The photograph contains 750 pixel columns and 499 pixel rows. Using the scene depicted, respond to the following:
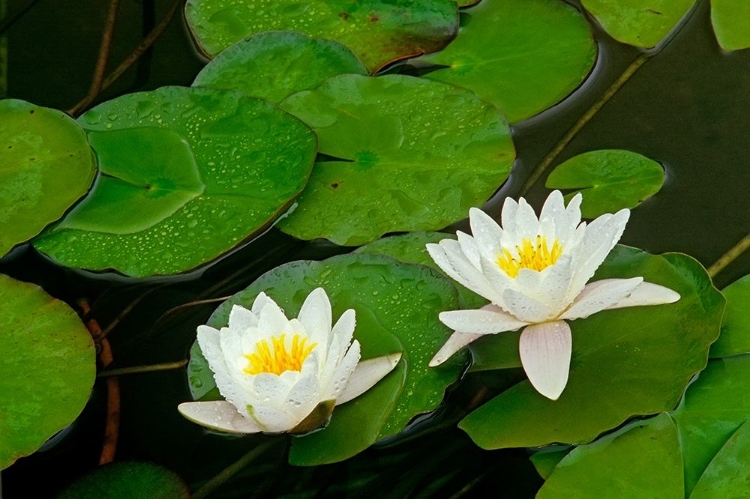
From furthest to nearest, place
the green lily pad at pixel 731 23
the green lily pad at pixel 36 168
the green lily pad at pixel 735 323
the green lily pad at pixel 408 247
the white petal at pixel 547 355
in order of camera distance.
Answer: the green lily pad at pixel 731 23 → the green lily pad at pixel 36 168 → the green lily pad at pixel 408 247 → the green lily pad at pixel 735 323 → the white petal at pixel 547 355

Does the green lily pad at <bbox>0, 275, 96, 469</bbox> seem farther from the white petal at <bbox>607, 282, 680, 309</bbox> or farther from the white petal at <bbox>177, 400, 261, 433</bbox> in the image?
the white petal at <bbox>607, 282, 680, 309</bbox>

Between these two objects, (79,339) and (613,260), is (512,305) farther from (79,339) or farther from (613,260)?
(79,339)

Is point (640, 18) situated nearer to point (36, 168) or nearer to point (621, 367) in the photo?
point (621, 367)

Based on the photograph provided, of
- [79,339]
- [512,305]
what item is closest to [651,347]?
[512,305]

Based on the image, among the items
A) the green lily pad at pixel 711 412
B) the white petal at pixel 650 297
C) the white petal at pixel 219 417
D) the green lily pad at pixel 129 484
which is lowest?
the green lily pad at pixel 129 484

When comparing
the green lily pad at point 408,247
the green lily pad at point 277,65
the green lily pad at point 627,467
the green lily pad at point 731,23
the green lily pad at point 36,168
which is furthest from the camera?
the green lily pad at point 731,23

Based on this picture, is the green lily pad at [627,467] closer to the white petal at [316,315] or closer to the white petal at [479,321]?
the white petal at [479,321]

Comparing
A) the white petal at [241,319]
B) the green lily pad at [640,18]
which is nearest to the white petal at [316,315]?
the white petal at [241,319]
